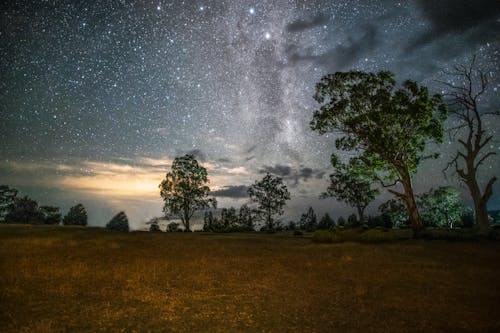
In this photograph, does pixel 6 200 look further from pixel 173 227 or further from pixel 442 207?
pixel 442 207

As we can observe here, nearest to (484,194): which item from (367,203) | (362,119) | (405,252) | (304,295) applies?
(362,119)

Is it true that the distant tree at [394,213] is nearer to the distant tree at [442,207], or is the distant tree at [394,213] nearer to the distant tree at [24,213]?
the distant tree at [442,207]

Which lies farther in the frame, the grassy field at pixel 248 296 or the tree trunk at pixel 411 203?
the tree trunk at pixel 411 203

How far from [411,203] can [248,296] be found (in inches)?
1086

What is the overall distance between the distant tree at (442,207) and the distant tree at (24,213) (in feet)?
311

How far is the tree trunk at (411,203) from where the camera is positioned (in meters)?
32.0

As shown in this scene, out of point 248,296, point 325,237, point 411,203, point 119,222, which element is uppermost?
point 411,203

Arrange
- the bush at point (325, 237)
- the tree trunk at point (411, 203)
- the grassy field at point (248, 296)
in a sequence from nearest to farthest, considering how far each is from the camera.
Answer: the grassy field at point (248, 296), the bush at point (325, 237), the tree trunk at point (411, 203)

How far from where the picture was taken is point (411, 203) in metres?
32.5

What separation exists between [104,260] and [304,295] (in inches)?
479

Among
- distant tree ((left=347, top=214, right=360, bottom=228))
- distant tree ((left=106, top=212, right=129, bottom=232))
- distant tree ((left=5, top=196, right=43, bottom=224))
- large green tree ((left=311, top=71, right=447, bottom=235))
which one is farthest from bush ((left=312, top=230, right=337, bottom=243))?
distant tree ((left=5, top=196, right=43, bottom=224))

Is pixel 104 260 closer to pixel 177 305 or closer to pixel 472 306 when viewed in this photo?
pixel 177 305

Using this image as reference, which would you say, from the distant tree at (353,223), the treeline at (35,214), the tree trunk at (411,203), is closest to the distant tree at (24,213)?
the treeline at (35,214)

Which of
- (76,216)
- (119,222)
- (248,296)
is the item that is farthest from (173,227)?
(248,296)
